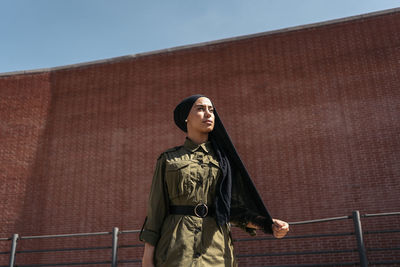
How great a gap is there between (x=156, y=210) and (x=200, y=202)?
0.73ft

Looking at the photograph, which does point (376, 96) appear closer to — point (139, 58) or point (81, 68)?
point (139, 58)

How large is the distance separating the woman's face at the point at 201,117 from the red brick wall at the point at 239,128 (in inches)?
328

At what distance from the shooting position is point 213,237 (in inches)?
78.6

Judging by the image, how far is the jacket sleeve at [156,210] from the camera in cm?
201

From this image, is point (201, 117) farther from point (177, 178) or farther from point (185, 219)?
point (185, 219)

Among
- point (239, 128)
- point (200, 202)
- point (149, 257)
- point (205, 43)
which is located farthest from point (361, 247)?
point (205, 43)

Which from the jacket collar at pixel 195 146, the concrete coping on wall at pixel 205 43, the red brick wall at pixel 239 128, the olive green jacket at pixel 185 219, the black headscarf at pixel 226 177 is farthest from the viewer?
the concrete coping on wall at pixel 205 43

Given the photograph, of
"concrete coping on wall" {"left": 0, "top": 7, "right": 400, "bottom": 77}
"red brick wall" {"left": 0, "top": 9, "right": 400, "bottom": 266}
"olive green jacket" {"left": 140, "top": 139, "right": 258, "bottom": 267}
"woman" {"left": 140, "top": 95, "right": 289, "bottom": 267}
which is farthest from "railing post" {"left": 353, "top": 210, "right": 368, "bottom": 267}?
"concrete coping on wall" {"left": 0, "top": 7, "right": 400, "bottom": 77}

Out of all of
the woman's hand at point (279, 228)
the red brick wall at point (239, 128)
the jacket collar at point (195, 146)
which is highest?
the red brick wall at point (239, 128)

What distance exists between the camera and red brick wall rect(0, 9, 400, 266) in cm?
1027

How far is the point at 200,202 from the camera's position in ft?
6.75

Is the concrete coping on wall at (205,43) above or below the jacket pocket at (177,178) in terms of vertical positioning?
above

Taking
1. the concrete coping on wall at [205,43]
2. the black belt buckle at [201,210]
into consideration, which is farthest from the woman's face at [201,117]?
the concrete coping on wall at [205,43]

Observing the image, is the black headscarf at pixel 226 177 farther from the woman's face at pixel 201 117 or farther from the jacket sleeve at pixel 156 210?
the jacket sleeve at pixel 156 210
